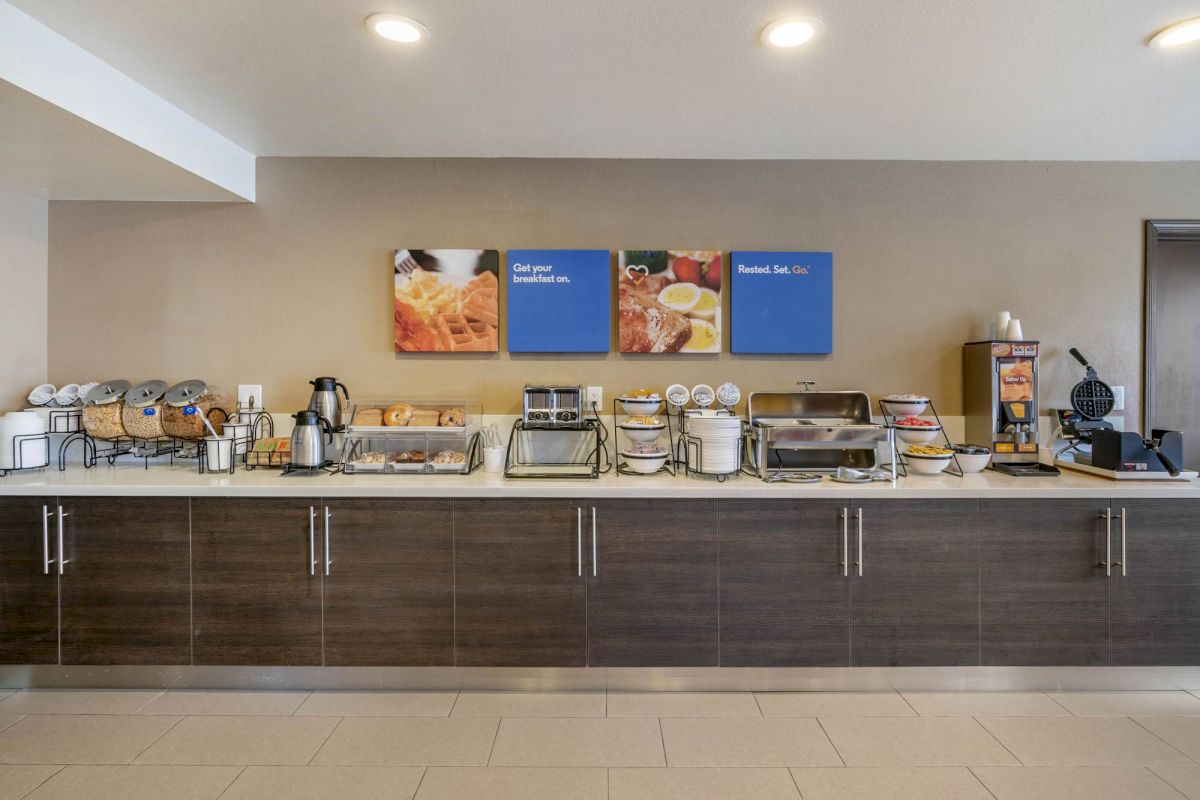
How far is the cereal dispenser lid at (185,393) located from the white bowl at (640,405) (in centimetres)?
202

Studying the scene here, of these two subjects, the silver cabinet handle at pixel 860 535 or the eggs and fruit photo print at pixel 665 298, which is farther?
the eggs and fruit photo print at pixel 665 298

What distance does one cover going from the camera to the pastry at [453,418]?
284 cm

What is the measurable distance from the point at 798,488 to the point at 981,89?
1.71 meters

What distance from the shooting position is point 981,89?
235 cm

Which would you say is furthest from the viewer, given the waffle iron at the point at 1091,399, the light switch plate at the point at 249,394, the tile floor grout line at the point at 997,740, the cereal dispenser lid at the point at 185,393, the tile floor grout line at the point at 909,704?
the light switch plate at the point at 249,394

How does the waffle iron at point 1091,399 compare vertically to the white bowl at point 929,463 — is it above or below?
above

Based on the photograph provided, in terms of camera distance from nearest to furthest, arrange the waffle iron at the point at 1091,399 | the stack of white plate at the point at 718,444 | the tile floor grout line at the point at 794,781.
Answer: the tile floor grout line at the point at 794,781 < the stack of white plate at the point at 718,444 < the waffle iron at the point at 1091,399

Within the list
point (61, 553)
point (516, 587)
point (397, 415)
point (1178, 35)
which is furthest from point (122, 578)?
point (1178, 35)

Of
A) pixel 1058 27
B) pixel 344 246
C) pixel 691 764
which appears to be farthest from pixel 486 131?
pixel 691 764

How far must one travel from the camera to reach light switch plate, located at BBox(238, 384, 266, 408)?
10.1 ft

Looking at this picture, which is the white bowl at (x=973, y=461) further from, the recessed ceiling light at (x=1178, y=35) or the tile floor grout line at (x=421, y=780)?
the tile floor grout line at (x=421, y=780)

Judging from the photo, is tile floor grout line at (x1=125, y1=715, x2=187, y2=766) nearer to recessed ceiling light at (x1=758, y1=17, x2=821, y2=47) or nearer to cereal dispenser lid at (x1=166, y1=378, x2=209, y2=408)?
cereal dispenser lid at (x1=166, y1=378, x2=209, y2=408)

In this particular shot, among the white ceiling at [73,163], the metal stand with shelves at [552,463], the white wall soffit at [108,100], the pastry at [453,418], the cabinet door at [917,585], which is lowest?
the cabinet door at [917,585]

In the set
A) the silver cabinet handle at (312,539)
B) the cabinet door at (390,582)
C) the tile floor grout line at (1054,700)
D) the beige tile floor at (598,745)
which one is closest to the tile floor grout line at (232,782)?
the beige tile floor at (598,745)
